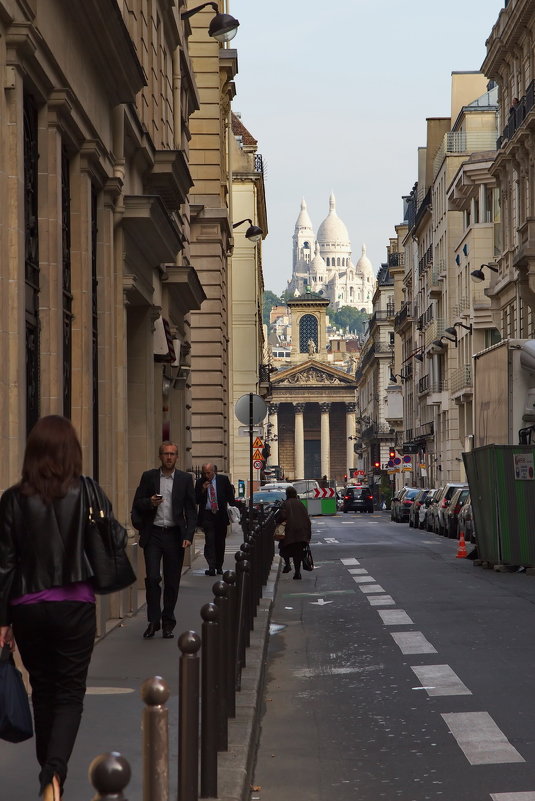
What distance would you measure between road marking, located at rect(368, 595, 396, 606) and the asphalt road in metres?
0.02

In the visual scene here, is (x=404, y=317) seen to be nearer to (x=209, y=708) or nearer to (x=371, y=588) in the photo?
→ (x=371, y=588)

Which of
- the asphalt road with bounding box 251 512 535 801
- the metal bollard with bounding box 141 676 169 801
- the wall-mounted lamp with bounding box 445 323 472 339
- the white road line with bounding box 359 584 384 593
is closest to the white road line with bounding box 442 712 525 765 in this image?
the asphalt road with bounding box 251 512 535 801

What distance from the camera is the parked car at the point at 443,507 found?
4391 cm

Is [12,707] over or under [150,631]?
over

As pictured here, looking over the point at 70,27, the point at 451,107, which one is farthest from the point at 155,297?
the point at 451,107

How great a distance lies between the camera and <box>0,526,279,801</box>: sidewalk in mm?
7398

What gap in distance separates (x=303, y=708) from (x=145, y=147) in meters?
10.2

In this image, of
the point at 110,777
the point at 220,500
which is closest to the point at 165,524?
the point at 220,500

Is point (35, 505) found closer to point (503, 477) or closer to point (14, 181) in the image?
point (14, 181)

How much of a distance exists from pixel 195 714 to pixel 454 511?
36.3 meters

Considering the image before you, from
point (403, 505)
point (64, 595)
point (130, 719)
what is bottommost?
point (130, 719)

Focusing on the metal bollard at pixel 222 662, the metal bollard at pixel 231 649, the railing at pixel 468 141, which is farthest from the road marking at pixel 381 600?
the railing at pixel 468 141

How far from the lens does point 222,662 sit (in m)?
8.30

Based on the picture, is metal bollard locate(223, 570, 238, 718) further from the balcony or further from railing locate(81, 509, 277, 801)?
the balcony
